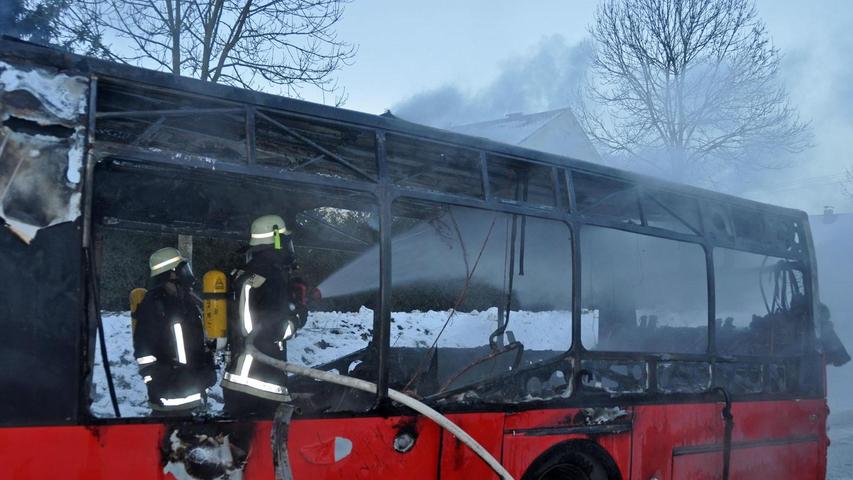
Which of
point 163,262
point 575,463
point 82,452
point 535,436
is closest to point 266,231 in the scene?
point 163,262

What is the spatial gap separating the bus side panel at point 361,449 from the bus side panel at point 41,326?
0.95 m

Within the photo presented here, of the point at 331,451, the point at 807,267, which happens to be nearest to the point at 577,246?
the point at 331,451

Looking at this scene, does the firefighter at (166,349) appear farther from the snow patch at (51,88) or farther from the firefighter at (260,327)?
the snow patch at (51,88)

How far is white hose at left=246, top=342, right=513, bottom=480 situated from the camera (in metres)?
3.71

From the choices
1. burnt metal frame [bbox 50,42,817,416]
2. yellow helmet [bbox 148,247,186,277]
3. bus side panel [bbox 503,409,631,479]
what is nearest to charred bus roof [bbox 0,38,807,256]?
burnt metal frame [bbox 50,42,817,416]

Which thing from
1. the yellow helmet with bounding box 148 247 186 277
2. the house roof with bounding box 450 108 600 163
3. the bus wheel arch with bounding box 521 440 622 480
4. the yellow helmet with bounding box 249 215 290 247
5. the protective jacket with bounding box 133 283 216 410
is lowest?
the bus wheel arch with bounding box 521 440 622 480

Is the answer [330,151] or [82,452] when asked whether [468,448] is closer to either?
[330,151]

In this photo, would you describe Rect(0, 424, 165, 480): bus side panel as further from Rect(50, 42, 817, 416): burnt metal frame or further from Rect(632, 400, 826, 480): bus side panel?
Rect(632, 400, 826, 480): bus side panel

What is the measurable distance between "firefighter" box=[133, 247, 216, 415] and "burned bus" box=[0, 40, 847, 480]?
158 millimetres

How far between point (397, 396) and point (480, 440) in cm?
76

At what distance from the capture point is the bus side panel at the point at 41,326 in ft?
9.59

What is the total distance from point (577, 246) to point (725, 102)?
1494 centimetres

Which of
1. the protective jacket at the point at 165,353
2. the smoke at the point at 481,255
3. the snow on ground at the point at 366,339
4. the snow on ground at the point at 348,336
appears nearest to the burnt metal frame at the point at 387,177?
the protective jacket at the point at 165,353

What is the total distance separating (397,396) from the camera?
153 inches
